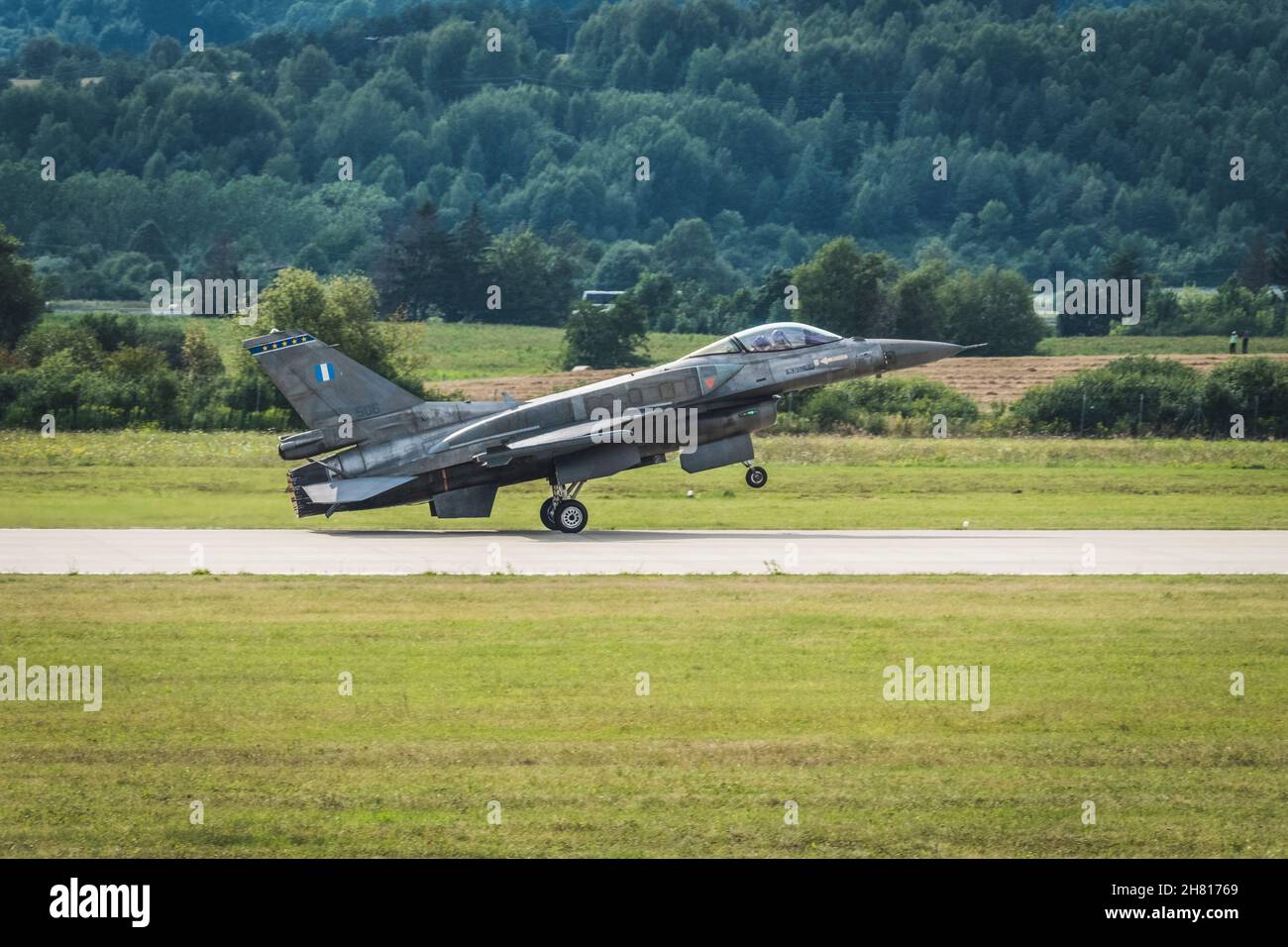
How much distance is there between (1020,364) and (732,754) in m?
57.4

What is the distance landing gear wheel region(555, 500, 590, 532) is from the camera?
101ft

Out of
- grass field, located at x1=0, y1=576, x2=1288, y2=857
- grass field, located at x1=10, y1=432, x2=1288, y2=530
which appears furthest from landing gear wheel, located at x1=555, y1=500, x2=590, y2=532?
grass field, located at x1=0, y1=576, x2=1288, y2=857

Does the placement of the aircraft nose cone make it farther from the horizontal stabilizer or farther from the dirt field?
the dirt field

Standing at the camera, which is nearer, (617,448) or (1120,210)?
(617,448)

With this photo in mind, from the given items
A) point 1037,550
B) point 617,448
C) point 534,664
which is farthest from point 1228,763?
point 617,448

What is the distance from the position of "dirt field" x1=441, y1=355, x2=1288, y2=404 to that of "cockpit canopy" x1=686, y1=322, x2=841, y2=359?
91.8 ft

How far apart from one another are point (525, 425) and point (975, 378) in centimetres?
3887

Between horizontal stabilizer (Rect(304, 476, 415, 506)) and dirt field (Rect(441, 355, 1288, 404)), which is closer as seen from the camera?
horizontal stabilizer (Rect(304, 476, 415, 506))

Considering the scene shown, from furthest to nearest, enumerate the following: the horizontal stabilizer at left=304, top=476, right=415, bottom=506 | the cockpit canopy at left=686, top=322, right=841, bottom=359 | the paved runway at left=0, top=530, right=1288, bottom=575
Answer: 1. the cockpit canopy at left=686, top=322, right=841, bottom=359
2. the horizontal stabilizer at left=304, top=476, right=415, bottom=506
3. the paved runway at left=0, top=530, right=1288, bottom=575

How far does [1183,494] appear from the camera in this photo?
3734 centimetres

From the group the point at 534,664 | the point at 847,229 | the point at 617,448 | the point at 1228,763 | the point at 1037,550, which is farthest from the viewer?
the point at 847,229

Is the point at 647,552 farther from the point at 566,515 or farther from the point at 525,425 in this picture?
the point at 525,425
